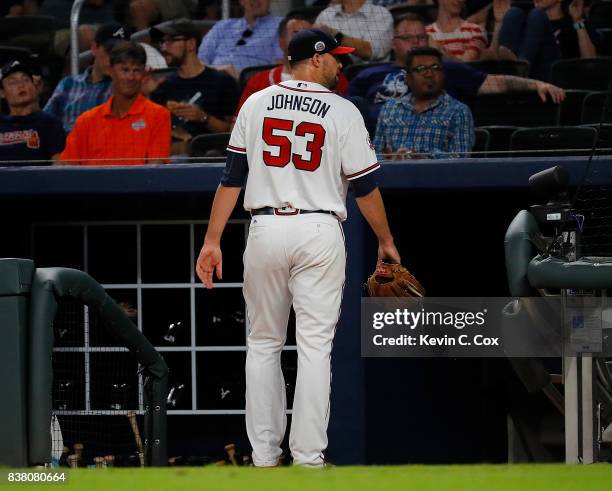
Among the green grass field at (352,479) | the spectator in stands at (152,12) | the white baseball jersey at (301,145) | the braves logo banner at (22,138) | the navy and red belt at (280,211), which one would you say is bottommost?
the green grass field at (352,479)

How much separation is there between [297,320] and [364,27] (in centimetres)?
427

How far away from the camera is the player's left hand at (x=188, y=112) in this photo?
7.72 m

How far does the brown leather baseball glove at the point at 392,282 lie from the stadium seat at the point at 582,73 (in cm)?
313

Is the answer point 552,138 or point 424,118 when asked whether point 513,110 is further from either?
point 424,118

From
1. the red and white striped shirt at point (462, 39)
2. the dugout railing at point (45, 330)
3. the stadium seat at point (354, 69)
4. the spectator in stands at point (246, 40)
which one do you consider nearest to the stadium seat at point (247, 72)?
the spectator in stands at point (246, 40)

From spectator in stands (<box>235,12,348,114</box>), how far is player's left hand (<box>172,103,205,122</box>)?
0.81ft

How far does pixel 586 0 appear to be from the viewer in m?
8.70

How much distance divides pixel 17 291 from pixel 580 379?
2.24 meters

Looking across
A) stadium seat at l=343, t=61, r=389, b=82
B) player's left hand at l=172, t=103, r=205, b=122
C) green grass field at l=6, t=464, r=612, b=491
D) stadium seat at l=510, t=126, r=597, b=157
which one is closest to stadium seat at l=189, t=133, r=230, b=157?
player's left hand at l=172, t=103, r=205, b=122

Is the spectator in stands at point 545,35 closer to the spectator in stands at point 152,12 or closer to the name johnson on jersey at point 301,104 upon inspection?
the spectator in stands at point 152,12

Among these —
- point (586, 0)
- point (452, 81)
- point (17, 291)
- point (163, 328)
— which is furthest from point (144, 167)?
point (586, 0)

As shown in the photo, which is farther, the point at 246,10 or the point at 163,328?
the point at 246,10

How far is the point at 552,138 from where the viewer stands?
690 cm

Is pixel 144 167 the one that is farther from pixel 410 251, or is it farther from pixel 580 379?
pixel 580 379
